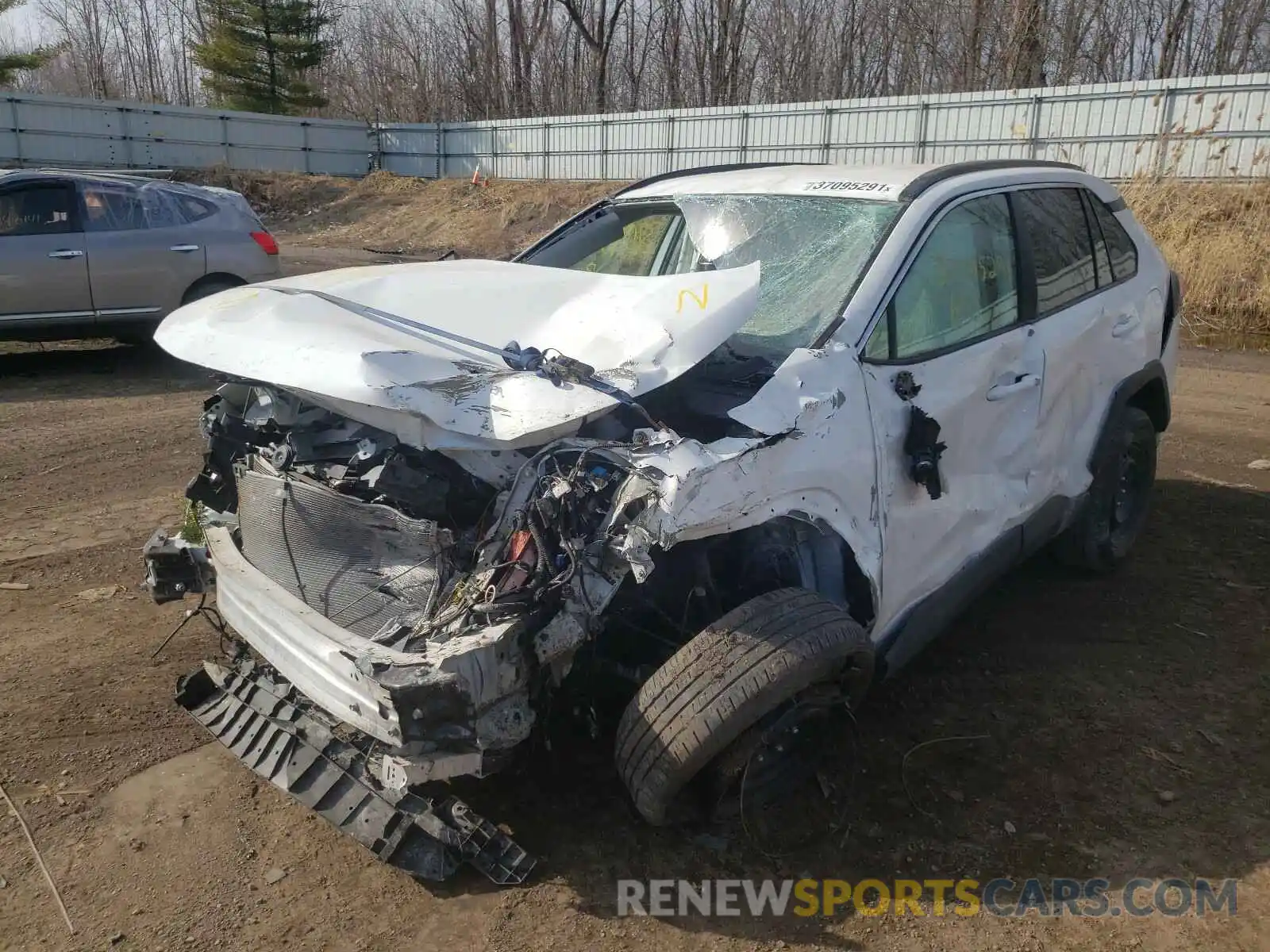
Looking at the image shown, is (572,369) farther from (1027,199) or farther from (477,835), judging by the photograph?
(1027,199)

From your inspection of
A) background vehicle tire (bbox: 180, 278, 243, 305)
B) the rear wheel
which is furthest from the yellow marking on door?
background vehicle tire (bbox: 180, 278, 243, 305)

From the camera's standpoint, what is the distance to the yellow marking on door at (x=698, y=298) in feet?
9.80

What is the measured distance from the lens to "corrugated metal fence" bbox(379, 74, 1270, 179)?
51.7 ft

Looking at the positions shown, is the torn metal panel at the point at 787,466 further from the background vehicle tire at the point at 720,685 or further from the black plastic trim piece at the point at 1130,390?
the black plastic trim piece at the point at 1130,390

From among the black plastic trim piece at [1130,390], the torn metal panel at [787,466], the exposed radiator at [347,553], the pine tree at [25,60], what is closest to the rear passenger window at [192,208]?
the exposed radiator at [347,553]

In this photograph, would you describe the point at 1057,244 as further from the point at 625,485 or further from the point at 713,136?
the point at 713,136

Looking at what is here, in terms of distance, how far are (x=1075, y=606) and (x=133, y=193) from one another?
28.1 ft

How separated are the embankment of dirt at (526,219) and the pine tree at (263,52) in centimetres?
1127

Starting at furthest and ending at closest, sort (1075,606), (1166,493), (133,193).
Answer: (133,193)
(1166,493)
(1075,606)

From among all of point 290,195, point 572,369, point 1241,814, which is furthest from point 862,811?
point 290,195

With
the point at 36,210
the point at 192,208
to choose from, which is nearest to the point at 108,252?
the point at 36,210

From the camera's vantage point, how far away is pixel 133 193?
29.5 feet

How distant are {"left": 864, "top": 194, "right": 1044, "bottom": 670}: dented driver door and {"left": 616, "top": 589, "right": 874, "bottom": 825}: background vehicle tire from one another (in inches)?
21.6

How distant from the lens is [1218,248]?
13.3m
